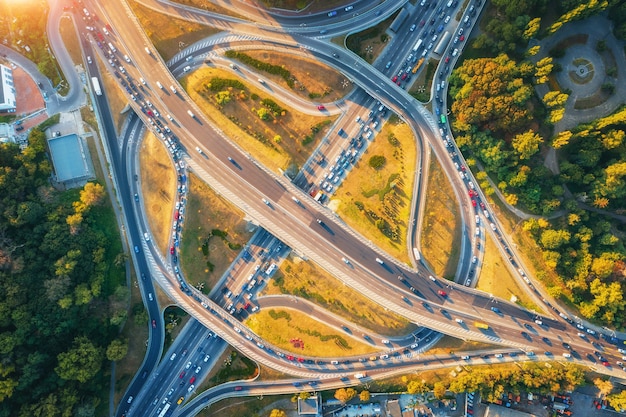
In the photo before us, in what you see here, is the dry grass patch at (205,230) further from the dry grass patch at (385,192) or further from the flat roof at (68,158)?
the dry grass patch at (385,192)

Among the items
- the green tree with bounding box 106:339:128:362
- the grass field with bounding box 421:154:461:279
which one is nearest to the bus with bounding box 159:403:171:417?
the green tree with bounding box 106:339:128:362

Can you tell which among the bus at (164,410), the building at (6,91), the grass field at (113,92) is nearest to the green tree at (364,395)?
the bus at (164,410)

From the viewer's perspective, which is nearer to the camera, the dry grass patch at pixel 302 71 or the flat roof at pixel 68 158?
the flat roof at pixel 68 158

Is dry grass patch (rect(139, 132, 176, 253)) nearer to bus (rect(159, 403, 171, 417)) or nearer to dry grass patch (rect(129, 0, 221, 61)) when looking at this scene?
dry grass patch (rect(129, 0, 221, 61))

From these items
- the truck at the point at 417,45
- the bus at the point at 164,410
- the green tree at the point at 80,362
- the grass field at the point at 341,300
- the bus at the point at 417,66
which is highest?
the truck at the point at 417,45

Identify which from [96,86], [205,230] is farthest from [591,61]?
[96,86]

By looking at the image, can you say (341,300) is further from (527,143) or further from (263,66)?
(263,66)

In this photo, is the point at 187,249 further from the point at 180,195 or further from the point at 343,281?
the point at 343,281
